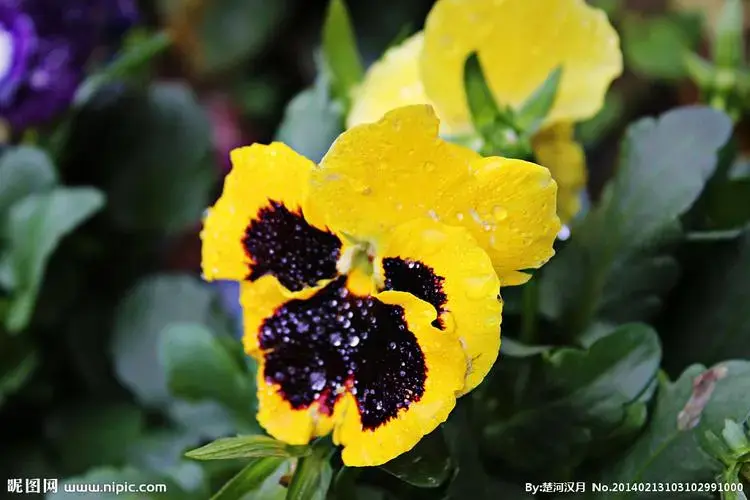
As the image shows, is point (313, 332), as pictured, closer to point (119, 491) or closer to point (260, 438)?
point (260, 438)

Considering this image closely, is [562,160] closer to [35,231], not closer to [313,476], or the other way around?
[313,476]

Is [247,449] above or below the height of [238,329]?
above

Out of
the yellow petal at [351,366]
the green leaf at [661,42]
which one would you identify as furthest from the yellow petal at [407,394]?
the green leaf at [661,42]

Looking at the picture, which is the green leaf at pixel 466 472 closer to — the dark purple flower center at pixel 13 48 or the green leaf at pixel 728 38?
the green leaf at pixel 728 38

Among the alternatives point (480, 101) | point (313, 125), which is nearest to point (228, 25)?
point (313, 125)

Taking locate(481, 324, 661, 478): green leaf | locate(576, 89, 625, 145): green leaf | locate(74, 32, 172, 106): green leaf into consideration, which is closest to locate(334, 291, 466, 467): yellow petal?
locate(481, 324, 661, 478): green leaf
